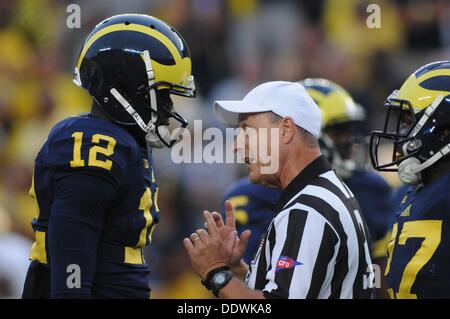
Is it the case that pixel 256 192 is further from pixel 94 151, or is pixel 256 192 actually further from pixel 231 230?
pixel 94 151

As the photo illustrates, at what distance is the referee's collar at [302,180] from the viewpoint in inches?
134

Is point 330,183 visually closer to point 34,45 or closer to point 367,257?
point 367,257

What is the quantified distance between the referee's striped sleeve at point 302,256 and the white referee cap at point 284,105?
396mm

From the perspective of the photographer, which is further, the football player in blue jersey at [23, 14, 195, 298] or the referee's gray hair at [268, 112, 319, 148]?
the referee's gray hair at [268, 112, 319, 148]

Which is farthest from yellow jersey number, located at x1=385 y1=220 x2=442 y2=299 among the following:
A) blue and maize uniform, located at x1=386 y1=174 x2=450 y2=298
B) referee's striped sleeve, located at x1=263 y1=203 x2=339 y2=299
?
referee's striped sleeve, located at x1=263 y1=203 x2=339 y2=299

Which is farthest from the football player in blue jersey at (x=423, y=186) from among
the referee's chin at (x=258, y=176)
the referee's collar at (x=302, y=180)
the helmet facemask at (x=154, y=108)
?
the helmet facemask at (x=154, y=108)

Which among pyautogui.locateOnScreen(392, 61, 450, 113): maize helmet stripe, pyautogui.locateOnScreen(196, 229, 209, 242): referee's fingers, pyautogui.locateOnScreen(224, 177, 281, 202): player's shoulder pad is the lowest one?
pyautogui.locateOnScreen(196, 229, 209, 242): referee's fingers

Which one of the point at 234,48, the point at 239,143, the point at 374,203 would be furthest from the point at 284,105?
the point at 234,48

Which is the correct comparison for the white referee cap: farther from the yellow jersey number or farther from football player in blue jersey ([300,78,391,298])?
football player in blue jersey ([300,78,391,298])

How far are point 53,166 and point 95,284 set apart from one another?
1.58 feet

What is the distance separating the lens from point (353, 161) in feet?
17.7

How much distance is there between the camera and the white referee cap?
3.48 meters

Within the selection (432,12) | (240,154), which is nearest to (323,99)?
(240,154)

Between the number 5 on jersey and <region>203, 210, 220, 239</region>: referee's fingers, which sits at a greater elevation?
the number 5 on jersey
